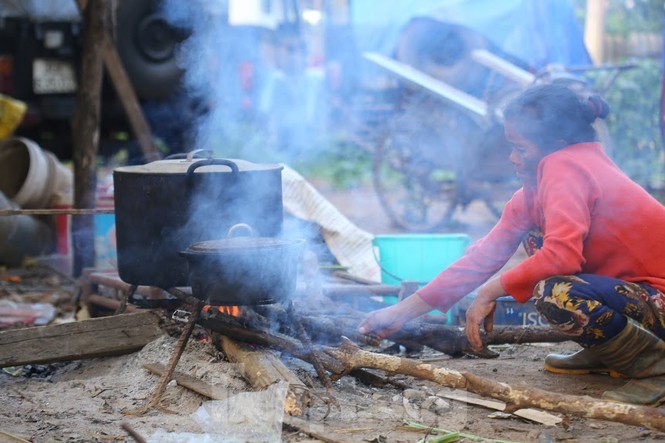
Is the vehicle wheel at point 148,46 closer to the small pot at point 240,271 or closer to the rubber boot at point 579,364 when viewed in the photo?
the small pot at point 240,271

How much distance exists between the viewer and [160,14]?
8.11 m

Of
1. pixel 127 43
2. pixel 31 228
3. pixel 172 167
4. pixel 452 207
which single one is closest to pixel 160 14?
pixel 127 43

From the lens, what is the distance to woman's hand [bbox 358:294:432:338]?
3.43m

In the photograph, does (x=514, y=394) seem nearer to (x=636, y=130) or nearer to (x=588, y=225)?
(x=588, y=225)

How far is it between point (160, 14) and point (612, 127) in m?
6.18

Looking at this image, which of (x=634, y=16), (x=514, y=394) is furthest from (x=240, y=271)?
(x=634, y=16)

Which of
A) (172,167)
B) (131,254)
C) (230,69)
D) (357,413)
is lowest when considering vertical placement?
(357,413)

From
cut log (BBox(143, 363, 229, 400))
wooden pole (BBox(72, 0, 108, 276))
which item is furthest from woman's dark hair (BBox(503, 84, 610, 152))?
wooden pole (BBox(72, 0, 108, 276))

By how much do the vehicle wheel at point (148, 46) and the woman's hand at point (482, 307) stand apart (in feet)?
18.9

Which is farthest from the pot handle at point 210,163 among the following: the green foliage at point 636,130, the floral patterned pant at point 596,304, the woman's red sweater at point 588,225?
the green foliage at point 636,130

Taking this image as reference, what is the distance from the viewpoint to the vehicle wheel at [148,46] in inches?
318

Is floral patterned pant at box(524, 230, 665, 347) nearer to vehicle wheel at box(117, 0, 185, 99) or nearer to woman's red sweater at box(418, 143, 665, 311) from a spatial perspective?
woman's red sweater at box(418, 143, 665, 311)

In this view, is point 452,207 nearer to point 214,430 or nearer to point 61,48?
point 61,48

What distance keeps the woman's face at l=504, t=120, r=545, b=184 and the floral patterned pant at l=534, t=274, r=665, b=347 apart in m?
0.47
